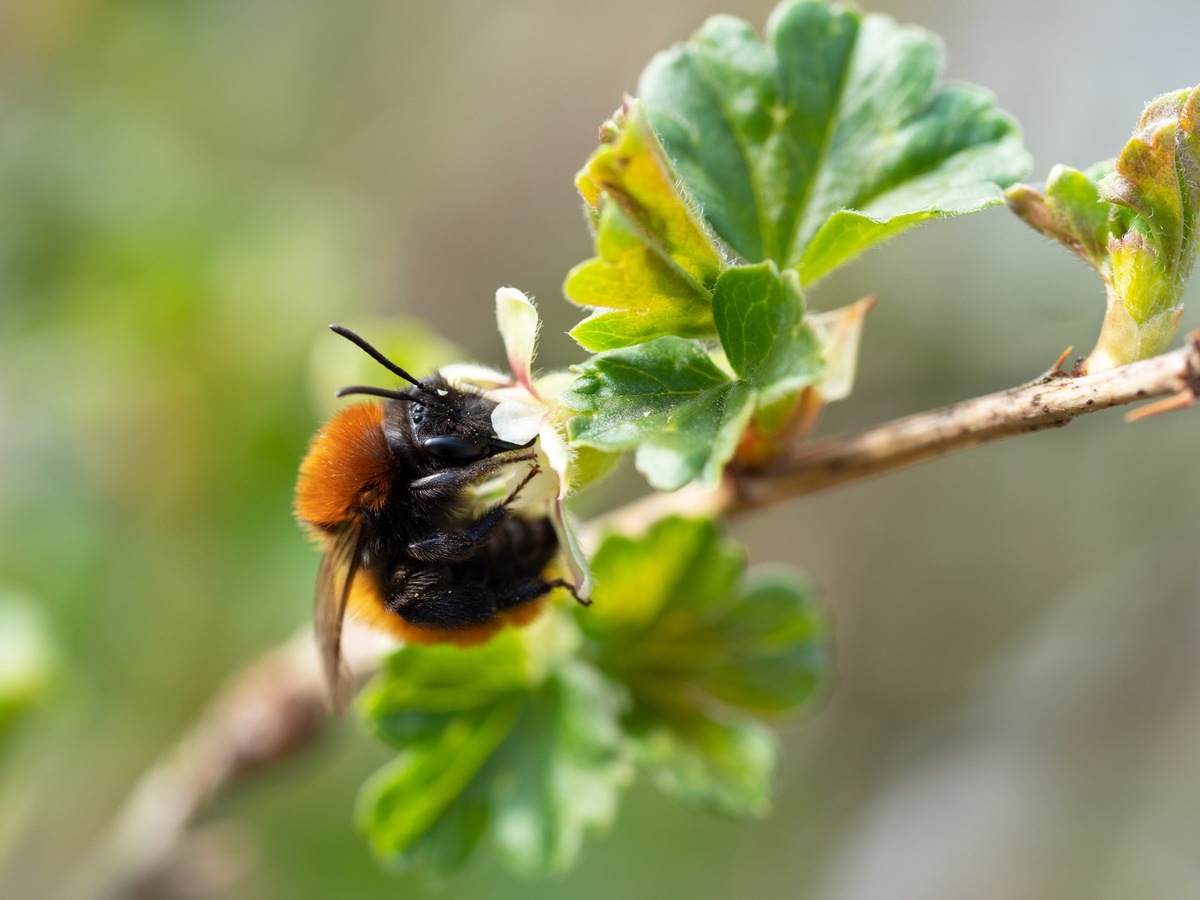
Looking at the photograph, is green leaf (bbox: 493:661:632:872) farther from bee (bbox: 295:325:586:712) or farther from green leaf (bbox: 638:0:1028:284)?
green leaf (bbox: 638:0:1028:284)

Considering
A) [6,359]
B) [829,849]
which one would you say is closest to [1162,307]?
[6,359]

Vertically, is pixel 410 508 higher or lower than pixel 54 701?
higher

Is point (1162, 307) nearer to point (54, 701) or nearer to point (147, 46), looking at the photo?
point (54, 701)

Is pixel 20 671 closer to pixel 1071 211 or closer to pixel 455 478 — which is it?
pixel 455 478

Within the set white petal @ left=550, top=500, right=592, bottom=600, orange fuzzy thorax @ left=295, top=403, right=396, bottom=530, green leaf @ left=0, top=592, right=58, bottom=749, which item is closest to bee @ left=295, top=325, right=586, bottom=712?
orange fuzzy thorax @ left=295, top=403, right=396, bottom=530

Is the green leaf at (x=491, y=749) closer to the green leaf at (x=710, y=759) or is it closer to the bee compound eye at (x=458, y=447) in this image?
the green leaf at (x=710, y=759)

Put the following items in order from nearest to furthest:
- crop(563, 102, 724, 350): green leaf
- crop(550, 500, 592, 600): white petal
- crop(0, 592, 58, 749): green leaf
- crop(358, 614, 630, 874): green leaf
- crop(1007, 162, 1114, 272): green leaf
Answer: crop(563, 102, 724, 350): green leaf → crop(1007, 162, 1114, 272): green leaf → crop(550, 500, 592, 600): white petal → crop(358, 614, 630, 874): green leaf → crop(0, 592, 58, 749): green leaf

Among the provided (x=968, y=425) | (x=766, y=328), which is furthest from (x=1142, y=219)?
(x=766, y=328)
